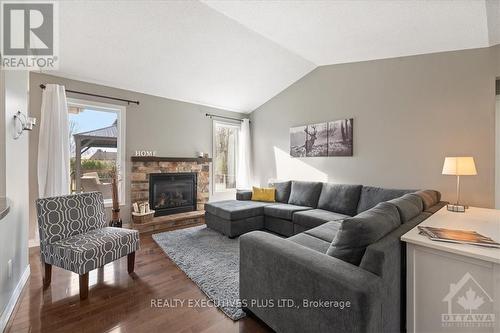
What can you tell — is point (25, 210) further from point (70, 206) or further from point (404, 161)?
point (404, 161)

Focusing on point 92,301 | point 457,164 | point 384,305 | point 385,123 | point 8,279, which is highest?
point 385,123

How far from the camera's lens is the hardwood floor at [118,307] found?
1677 mm

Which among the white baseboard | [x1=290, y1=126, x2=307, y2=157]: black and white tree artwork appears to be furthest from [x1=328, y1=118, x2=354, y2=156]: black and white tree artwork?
the white baseboard

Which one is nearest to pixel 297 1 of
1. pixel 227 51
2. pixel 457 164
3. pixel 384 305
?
pixel 227 51

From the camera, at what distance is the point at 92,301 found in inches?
77.7

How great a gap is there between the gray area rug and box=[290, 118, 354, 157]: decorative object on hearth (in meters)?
2.27

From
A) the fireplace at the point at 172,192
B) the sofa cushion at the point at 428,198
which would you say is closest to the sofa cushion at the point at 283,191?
the fireplace at the point at 172,192

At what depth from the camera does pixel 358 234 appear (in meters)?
1.34

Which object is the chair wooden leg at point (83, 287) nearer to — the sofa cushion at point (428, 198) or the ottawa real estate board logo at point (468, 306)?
the ottawa real estate board logo at point (468, 306)

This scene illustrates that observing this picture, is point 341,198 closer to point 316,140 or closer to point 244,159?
point 316,140

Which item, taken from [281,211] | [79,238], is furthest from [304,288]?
[281,211]

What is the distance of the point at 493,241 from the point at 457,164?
1.53m

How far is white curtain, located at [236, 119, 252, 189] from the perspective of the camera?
5.58 meters

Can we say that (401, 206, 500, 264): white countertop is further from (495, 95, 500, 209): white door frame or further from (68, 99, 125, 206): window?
(68, 99, 125, 206): window
